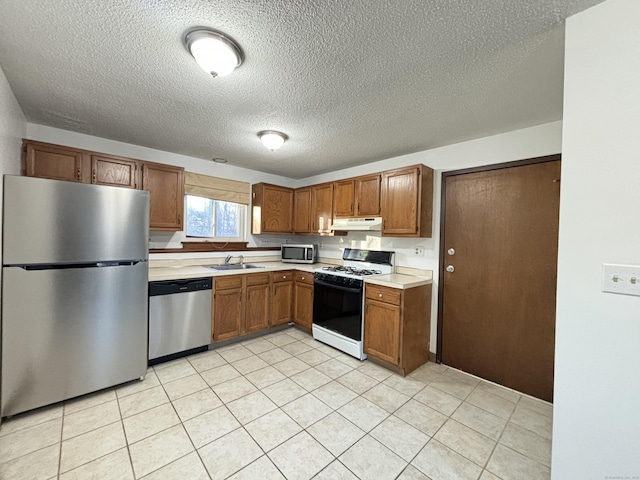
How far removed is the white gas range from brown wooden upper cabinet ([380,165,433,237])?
450 millimetres

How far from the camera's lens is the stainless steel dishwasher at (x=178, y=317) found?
8.74 ft

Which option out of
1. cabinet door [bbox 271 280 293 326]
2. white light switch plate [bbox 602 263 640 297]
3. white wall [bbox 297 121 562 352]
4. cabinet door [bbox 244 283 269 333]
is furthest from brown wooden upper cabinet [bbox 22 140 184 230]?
white light switch plate [bbox 602 263 640 297]

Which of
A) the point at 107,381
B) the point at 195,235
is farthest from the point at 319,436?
the point at 195,235

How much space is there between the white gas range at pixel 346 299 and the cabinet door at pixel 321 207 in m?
0.58

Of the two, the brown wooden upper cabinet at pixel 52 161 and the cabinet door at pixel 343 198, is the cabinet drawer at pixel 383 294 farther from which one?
the brown wooden upper cabinet at pixel 52 161

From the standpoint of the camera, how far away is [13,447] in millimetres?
1661

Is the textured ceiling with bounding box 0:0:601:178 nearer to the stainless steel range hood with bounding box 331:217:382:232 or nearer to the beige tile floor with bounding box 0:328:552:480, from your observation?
the stainless steel range hood with bounding box 331:217:382:232

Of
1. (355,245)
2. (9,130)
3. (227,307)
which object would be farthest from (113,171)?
(355,245)

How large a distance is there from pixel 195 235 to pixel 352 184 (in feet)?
7.53

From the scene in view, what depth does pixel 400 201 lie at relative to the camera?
2.97 m

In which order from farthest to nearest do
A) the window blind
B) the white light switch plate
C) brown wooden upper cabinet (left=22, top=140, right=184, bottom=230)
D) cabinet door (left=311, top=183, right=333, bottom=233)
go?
1. cabinet door (left=311, top=183, right=333, bottom=233)
2. the window blind
3. brown wooden upper cabinet (left=22, top=140, right=184, bottom=230)
4. the white light switch plate

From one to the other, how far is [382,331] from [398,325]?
0.21 m

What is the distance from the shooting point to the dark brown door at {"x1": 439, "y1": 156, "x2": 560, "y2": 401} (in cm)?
229

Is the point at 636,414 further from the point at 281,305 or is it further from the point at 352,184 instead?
the point at 281,305
